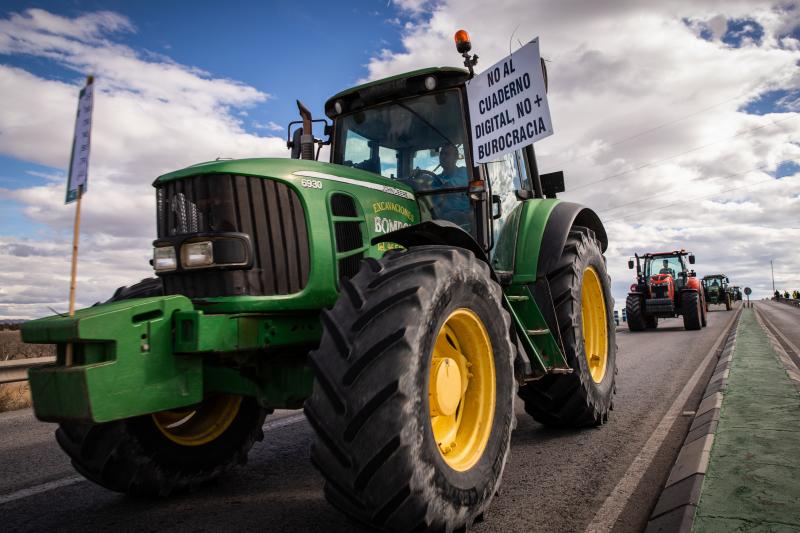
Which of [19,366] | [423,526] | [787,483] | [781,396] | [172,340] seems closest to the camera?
[423,526]

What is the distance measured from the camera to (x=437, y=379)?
282 cm

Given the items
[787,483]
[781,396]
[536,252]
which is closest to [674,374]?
[781,396]

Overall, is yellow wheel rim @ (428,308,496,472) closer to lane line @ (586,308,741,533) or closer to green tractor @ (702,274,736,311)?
lane line @ (586,308,741,533)

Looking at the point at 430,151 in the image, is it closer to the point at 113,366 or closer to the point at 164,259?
the point at 164,259

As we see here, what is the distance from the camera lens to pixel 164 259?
10.6ft

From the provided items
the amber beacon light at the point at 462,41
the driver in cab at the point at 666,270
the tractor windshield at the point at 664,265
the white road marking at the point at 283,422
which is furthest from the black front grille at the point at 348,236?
the tractor windshield at the point at 664,265

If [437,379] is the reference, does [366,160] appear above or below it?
above

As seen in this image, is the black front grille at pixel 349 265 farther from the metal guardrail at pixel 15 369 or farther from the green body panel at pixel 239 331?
the metal guardrail at pixel 15 369

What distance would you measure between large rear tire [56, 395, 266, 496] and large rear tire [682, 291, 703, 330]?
1727cm

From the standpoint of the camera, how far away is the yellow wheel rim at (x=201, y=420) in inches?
141

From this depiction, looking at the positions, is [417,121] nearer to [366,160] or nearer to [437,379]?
[366,160]

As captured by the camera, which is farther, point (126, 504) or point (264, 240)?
point (126, 504)

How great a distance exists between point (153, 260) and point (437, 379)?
1.72 m

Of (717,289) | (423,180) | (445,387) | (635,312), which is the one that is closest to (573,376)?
(423,180)
